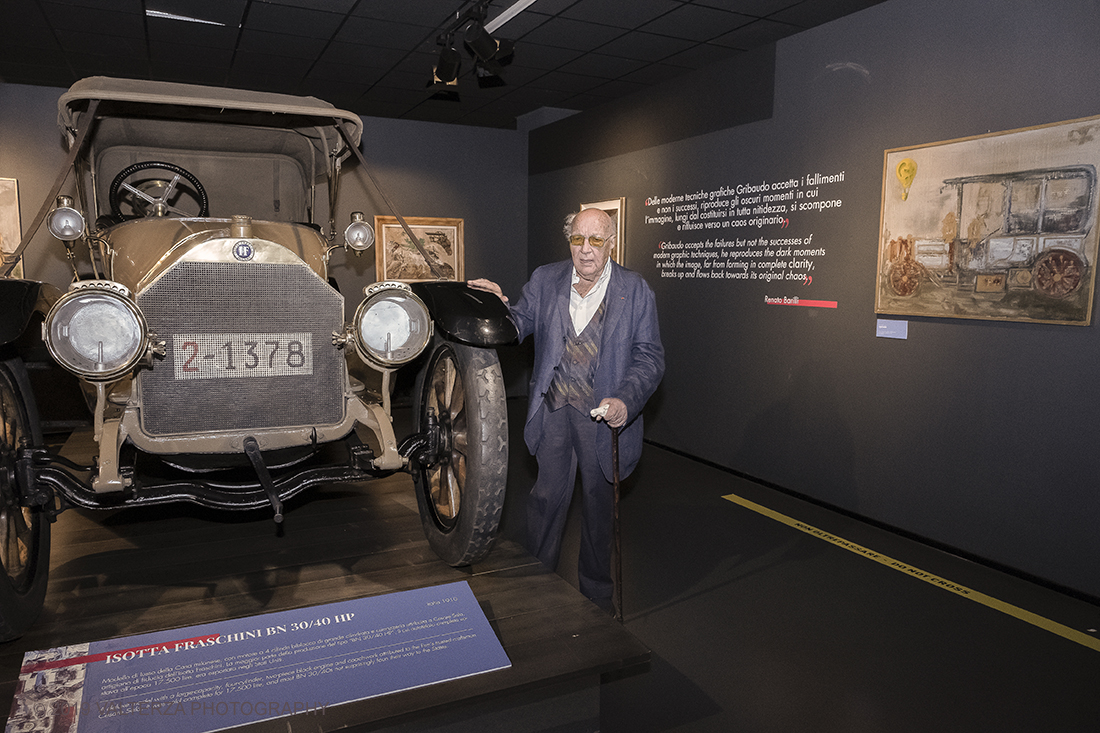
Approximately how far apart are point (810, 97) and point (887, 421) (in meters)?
2.01

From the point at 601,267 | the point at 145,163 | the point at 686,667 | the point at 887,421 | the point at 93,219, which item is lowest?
the point at 686,667

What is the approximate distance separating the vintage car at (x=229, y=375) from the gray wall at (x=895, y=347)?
252 centimetres

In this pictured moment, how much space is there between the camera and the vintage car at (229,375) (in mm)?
2002

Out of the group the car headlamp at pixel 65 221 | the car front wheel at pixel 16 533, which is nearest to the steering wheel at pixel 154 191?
the car headlamp at pixel 65 221

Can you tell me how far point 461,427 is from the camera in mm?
2486

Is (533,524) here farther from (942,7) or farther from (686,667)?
(942,7)

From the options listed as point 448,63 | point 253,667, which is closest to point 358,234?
point 253,667

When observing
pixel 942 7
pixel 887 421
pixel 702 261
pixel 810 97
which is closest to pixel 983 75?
pixel 942 7

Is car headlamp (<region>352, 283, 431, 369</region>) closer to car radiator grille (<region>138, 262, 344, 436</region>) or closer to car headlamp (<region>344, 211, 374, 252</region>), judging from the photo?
car radiator grille (<region>138, 262, 344, 436</region>)

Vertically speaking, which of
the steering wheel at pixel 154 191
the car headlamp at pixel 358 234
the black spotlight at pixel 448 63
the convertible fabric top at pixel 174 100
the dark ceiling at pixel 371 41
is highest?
the dark ceiling at pixel 371 41

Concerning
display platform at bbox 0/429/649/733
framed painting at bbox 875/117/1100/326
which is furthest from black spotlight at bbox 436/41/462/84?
display platform at bbox 0/429/649/733

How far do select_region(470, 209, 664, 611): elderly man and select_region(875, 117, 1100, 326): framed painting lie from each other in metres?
1.81

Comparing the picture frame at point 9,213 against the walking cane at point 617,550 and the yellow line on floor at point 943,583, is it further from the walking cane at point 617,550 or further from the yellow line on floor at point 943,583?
the yellow line on floor at point 943,583

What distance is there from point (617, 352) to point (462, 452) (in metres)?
0.71
